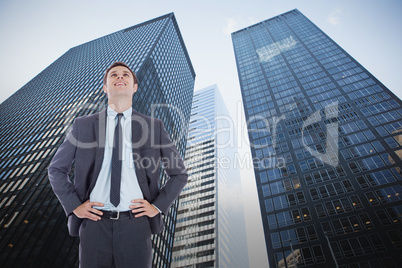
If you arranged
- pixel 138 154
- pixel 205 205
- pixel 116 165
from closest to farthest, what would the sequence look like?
pixel 116 165, pixel 138 154, pixel 205 205

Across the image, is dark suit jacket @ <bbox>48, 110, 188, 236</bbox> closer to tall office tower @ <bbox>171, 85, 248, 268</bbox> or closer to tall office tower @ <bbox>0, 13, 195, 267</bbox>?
tall office tower @ <bbox>0, 13, 195, 267</bbox>

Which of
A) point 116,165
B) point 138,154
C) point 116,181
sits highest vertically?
point 138,154

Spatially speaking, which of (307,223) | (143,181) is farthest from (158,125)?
(307,223)

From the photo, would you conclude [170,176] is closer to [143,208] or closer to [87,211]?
[143,208]

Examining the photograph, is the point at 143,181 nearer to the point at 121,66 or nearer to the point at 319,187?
the point at 121,66

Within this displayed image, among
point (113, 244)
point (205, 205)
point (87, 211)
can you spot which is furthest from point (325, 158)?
point (87, 211)

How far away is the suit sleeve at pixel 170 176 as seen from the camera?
2.96 metres

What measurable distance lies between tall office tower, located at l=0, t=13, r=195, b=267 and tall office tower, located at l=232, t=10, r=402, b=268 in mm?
23560

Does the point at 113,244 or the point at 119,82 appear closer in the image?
the point at 113,244

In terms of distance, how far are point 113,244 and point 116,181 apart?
71 cm

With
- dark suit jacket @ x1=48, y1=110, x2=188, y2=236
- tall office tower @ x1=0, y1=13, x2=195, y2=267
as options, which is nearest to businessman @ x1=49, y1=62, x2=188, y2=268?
dark suit jacket @ x1=48, y1=110, x2=188, y2=236

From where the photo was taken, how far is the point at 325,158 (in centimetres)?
5116

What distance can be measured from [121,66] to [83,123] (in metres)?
1.19

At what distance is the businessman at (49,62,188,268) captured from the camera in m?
2.55
